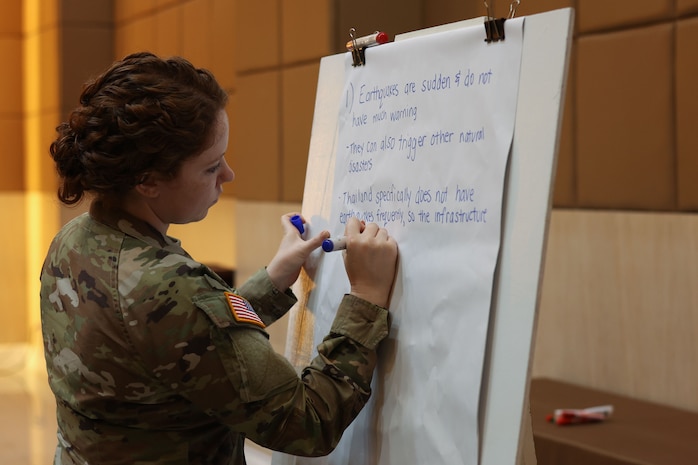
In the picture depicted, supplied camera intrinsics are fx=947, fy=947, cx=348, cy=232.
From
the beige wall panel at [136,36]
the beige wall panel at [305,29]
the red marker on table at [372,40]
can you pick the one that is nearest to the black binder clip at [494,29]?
the red marker on table at [372,40]

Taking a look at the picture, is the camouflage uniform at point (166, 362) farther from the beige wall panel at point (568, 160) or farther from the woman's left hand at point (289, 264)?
the beige wall panel at point (568, 160)

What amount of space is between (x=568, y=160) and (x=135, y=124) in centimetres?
194

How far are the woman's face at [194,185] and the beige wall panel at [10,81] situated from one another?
239 inches

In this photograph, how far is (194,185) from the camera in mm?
1359

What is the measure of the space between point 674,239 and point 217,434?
1680 millimetres

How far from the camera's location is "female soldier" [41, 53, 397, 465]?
1.26m

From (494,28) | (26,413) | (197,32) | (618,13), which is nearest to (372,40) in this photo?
(494,28)

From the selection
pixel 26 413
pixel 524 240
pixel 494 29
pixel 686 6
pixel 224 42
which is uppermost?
pixel 224 42

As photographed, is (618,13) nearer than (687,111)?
No

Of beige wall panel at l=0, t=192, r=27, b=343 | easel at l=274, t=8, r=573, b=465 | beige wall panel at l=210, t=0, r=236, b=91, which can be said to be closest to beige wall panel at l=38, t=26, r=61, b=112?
beige wall panel at l=0, t=192, r=27, b=343

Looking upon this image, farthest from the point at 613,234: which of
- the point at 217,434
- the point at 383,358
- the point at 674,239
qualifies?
the point at 217,434

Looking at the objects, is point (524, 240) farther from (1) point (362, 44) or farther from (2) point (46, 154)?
A: (2) point (46, 154)

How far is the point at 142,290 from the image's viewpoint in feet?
4.13

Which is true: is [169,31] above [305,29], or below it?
above
